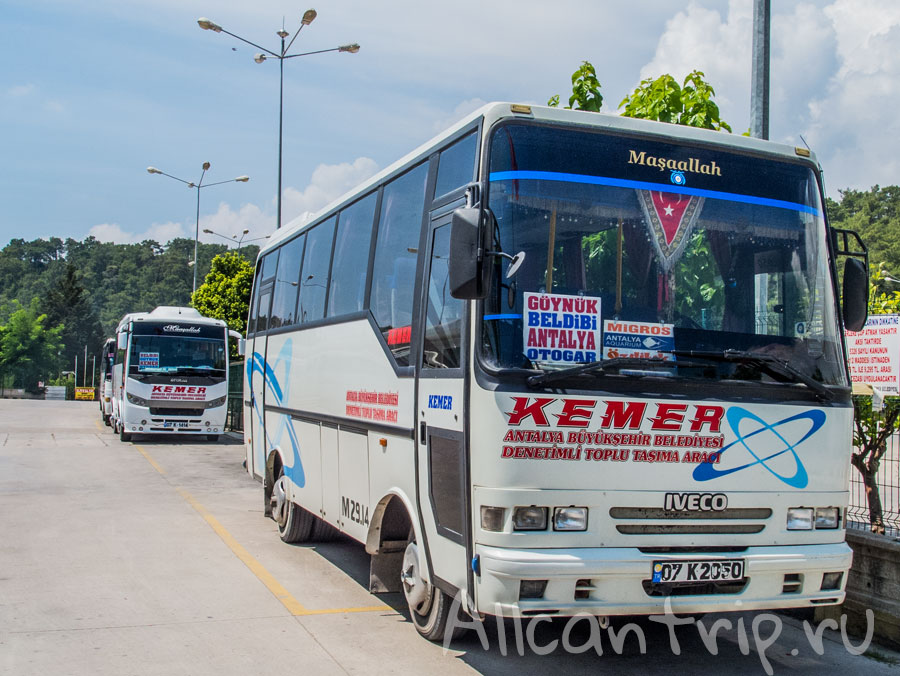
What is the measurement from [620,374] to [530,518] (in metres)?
0.92

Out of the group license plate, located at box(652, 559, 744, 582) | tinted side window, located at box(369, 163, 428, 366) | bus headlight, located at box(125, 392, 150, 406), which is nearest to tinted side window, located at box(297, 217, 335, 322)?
tinted side window, located at box(369, 163, 428, 366)

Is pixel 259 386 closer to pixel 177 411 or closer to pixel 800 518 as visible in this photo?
pixel 800 518

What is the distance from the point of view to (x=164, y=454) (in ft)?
67.6

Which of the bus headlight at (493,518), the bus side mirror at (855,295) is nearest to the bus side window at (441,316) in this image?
the bus headlight at (493,518)

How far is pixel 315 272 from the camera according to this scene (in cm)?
941

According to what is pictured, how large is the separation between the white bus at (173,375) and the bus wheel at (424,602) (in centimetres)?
1776

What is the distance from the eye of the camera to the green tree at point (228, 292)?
119 feet

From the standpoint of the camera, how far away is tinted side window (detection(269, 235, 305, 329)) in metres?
10.2

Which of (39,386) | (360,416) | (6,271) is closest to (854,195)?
(39,386)

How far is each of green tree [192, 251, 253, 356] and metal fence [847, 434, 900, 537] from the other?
1156 inches

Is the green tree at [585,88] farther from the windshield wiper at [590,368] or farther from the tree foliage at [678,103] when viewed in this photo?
the windshield wiper at [590,368]

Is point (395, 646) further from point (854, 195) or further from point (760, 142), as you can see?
point (854, 195)

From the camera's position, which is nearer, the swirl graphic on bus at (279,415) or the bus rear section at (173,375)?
the swirl graphic on bus at (279,415)

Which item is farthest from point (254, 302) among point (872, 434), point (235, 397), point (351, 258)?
point (235, 397)
